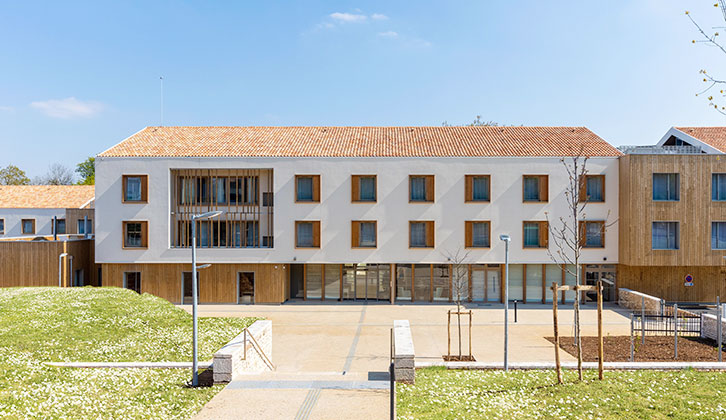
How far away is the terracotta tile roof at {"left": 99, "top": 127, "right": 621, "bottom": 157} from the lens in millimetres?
31328

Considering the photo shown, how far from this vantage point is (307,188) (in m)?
30.9

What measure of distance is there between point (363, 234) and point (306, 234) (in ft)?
11.3

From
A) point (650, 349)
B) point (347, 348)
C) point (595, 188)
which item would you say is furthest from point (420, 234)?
point (650, 349)

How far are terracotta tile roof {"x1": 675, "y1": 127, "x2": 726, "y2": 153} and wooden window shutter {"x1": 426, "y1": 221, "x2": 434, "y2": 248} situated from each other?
19.1m

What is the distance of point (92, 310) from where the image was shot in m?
20.5

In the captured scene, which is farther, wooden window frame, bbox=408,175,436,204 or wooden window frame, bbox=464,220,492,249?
wooden window frame, bbox=408,175,436,204

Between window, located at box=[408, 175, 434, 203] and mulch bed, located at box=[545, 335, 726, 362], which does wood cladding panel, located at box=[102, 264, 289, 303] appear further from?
mulch bed, located at box=[545, 335, 726, 362]

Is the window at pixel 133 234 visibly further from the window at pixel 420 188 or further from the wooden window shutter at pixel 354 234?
the window at pixel 420 188

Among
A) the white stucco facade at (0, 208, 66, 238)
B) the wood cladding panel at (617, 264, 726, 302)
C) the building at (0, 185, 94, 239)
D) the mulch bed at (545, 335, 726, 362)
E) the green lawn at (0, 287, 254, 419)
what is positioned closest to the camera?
the green lawn at (0, 287, 254, 419)

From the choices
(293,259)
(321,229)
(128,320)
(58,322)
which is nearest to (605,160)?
(321,229)

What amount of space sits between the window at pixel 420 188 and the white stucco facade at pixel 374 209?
29 cm

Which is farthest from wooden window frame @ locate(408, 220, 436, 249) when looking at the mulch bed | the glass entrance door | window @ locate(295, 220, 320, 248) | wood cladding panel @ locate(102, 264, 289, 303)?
the mulch bed

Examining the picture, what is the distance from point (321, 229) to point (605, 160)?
685 inches

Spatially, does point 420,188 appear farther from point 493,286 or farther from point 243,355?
point 243,355
